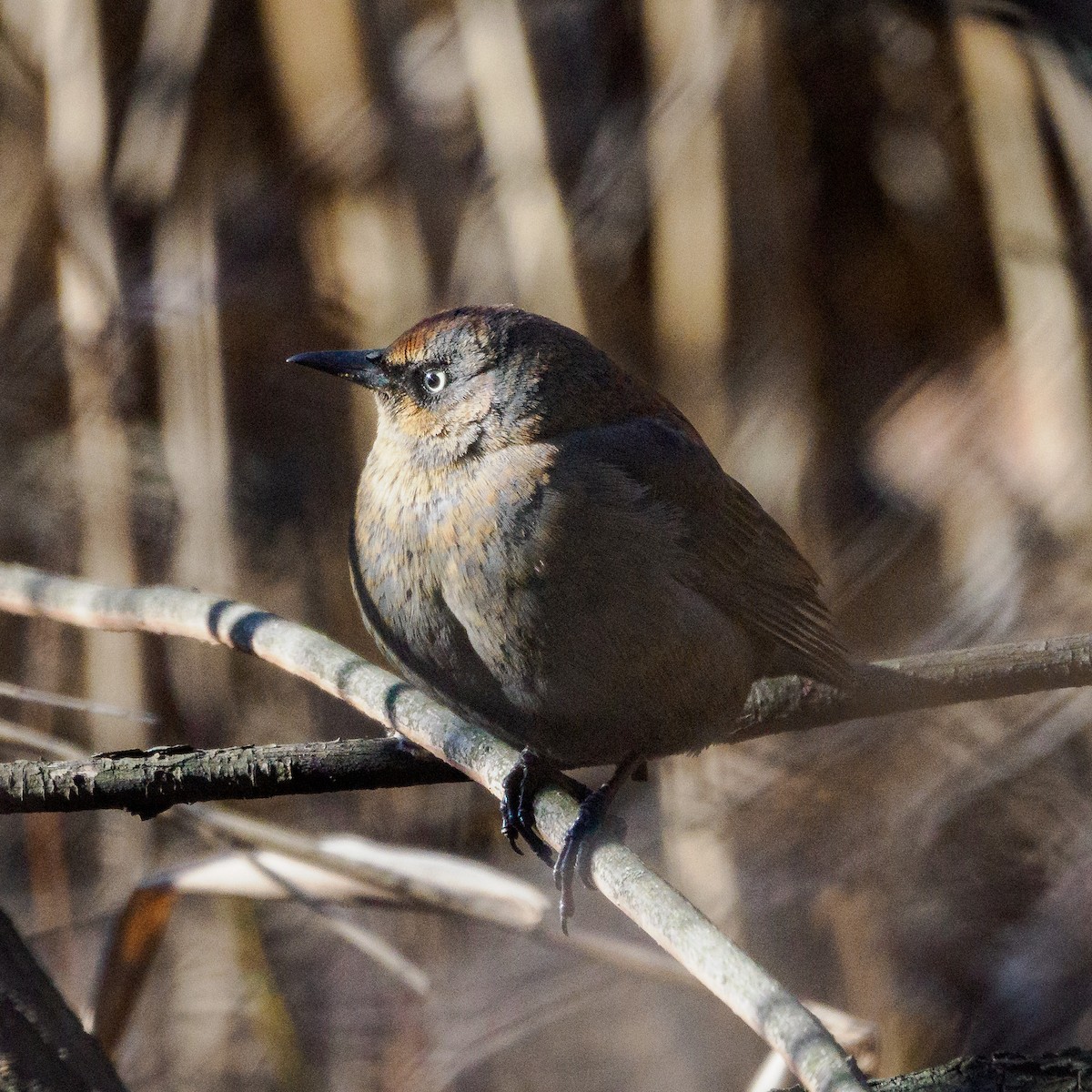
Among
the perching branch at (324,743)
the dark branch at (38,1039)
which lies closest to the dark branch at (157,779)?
the perching branch at (324,743)

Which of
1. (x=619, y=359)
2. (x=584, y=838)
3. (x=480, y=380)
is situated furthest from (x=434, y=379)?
(x=619, y=359)

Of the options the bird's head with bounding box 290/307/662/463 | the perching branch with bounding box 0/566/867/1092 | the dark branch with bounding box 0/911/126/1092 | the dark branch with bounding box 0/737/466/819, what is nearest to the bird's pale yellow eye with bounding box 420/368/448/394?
the bird's head with bounding box 290/307/662/463

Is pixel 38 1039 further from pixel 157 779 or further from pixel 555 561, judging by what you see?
pixel 555 561

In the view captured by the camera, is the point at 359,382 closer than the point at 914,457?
Yes

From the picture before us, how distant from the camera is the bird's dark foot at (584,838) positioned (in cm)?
229

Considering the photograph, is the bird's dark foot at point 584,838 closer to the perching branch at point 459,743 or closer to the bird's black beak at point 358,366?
the perching branch at point 459,743

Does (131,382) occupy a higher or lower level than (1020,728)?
higher

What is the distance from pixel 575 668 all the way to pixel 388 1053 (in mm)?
2834

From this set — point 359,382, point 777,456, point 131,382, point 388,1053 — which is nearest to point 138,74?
point 131,382

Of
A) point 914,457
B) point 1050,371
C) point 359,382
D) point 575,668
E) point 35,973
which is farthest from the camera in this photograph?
point 914,457

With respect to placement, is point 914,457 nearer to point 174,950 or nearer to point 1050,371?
point 1050,371

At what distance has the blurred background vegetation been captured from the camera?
4.39m

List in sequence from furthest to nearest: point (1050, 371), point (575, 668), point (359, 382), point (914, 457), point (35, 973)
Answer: point (914, 457), point (1050, 371), point (359, 382), point (575, 668), point (35, 973)

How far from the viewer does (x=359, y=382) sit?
9.76ft
